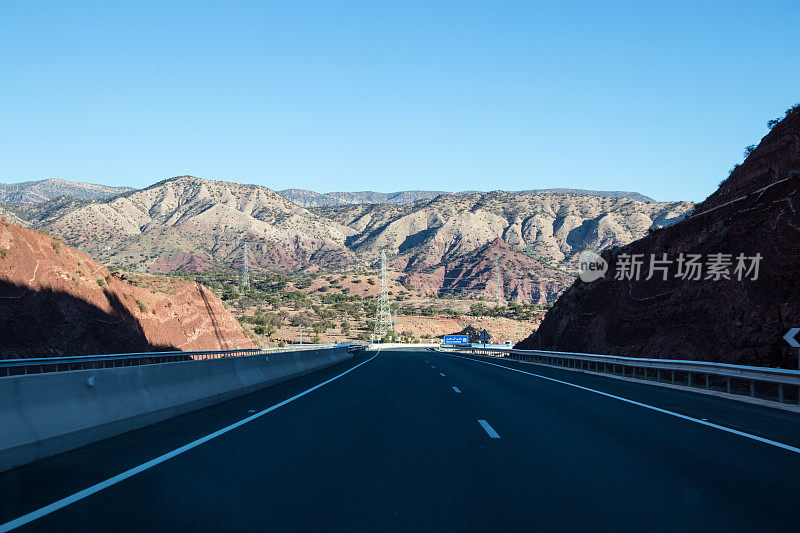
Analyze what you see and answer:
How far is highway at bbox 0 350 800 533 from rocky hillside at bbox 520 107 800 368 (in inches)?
465

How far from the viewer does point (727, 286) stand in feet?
94.5

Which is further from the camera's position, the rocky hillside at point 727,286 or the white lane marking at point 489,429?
the rocky hillside at point 727,286

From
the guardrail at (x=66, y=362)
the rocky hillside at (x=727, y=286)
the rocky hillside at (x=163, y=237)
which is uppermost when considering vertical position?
the rocky hillside at (x=163, y=237)

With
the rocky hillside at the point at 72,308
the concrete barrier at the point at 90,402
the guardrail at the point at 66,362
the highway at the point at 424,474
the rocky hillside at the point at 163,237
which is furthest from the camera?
the rocky hillside at the point at 163,237

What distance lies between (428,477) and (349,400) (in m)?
8.94

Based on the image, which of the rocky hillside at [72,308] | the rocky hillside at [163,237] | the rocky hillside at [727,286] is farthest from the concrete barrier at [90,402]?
the rocky hillside at [163,237]

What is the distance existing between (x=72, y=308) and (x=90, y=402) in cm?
3989

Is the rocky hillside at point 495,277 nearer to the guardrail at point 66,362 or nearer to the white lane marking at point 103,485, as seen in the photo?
the guardrail at point 66,362

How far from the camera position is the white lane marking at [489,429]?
1100 centimetres

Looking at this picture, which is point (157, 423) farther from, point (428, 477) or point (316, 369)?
point (316, 369)

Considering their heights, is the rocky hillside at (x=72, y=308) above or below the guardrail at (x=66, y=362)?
above

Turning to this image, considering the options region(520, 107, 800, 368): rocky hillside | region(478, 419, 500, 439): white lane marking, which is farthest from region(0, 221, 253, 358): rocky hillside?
region(478, 419, 500, 439): white lane marking

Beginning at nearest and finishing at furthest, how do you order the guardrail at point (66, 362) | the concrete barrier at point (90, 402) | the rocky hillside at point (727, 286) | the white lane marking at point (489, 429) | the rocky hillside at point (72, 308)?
the concrete barrier at point (90, 402) → the white lane marking at point (489, 429) → the rocky hillside at point (727, 286) → the guardrail at point (66, 362) → the rocky hillside at point (72, 308)

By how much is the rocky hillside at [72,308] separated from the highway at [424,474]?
106 feet
